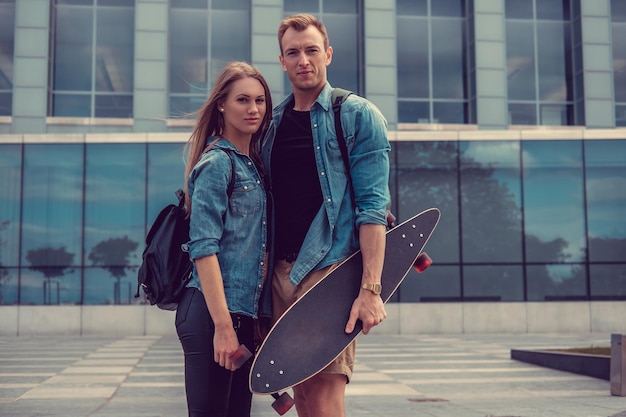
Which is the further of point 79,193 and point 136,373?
point 79,193

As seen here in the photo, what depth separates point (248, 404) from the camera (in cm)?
299

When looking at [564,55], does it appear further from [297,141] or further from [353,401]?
[297,141]

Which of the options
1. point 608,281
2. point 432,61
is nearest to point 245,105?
point 432,61

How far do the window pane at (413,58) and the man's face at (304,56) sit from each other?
Answer: 1930 centimetres

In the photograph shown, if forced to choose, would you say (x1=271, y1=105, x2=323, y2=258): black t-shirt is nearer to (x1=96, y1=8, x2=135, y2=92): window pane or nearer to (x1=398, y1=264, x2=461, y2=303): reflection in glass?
(x1=398, y1=264, x2=461, y2=303): reflection in glass

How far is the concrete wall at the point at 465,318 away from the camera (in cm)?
2064

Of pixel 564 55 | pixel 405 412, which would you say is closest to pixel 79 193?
pixel 564 55

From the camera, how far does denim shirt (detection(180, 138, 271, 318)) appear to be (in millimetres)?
2854

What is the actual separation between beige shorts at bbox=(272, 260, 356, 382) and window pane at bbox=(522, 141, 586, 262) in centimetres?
1942

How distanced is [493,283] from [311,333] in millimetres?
19225

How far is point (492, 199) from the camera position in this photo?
21641mm

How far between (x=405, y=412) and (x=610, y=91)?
18082mm

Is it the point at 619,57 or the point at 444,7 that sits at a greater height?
the point at 444,7

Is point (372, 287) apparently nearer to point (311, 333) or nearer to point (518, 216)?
point (311, 333)
